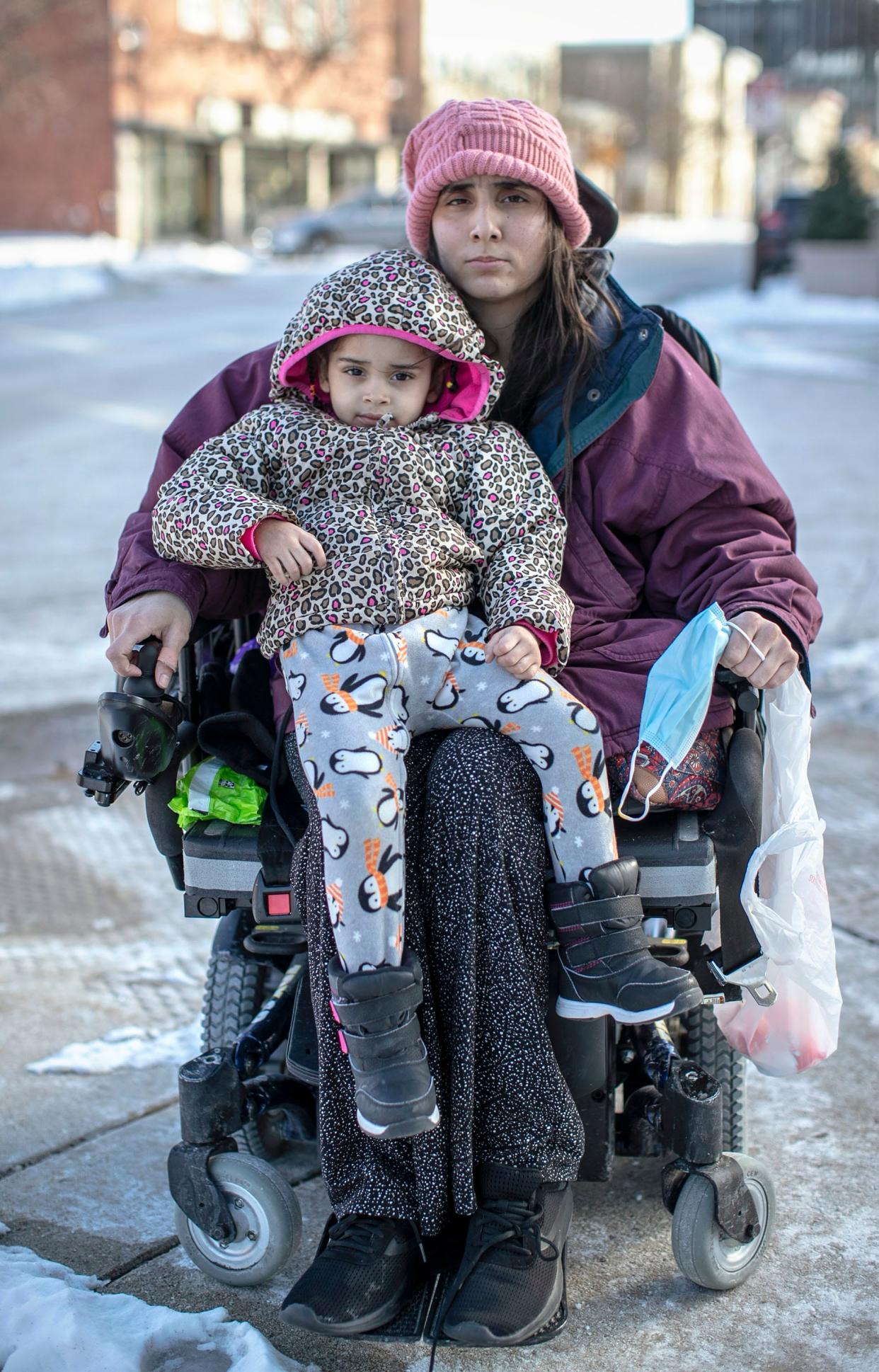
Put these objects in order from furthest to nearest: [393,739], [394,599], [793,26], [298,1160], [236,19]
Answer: [236,19] → [793,26] → [298,1160] → [394,599] → [393,739]

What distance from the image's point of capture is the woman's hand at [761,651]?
2312 mm

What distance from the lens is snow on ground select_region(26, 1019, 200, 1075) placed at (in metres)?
3.05

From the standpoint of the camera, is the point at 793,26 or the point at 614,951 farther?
the point at 793,26

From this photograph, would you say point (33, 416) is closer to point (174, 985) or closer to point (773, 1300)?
point (174, 985)

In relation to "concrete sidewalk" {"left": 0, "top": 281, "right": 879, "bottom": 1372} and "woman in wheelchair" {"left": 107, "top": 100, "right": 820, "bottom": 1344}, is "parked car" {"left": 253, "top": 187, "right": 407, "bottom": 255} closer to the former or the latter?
"concrete sidewalk" {"left": 0, "top": 281, "right": 879, "bottom": 1372}

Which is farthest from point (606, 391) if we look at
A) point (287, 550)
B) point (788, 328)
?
point (788, 328)

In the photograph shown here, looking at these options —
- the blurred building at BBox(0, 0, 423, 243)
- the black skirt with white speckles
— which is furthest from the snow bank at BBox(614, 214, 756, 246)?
the black skirt with white speckles

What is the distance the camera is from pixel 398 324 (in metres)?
2.42

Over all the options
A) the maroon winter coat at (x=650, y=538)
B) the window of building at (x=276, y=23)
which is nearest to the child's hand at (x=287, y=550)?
the maroon winter coat at (x=650, y=538)

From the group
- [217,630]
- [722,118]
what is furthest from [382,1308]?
[722,118]

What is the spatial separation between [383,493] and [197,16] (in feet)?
114

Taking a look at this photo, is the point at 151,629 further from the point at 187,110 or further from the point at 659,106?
the point at 659,106

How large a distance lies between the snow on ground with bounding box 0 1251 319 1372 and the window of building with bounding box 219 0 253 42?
36259mm

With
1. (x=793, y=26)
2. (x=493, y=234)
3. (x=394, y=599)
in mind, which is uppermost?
(x=793, y=26)
